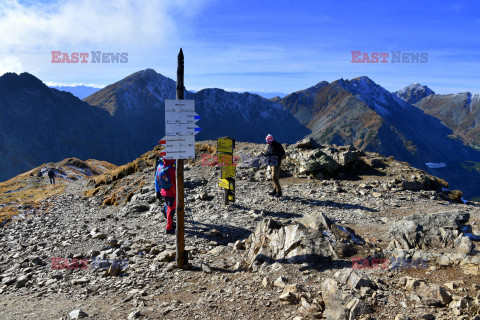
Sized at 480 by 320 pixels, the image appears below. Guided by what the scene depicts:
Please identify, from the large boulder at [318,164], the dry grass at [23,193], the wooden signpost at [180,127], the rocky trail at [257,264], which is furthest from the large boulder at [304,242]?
the dry grass at [23,193]

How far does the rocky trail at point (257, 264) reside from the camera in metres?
5.79

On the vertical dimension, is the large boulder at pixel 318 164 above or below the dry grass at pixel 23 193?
above

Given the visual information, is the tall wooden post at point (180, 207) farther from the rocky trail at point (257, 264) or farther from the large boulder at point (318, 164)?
the large boulder at point (318, 164)

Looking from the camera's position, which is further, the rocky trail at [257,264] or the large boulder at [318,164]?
the large boulder at [318,164]

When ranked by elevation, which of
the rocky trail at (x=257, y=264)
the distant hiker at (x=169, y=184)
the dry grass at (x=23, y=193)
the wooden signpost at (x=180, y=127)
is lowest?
the dry grass at (x=23, y=193)

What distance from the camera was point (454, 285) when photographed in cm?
574

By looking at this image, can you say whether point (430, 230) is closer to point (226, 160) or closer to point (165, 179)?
point (226, 160)

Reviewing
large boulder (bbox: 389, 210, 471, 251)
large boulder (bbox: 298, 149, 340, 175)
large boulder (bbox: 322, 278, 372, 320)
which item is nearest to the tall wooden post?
large boulder (bbox: 322, 278, 372, 320)

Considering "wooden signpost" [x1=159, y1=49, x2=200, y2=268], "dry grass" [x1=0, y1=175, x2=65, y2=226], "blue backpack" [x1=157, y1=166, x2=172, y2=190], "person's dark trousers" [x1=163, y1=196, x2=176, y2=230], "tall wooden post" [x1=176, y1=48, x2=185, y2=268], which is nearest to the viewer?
"wooden signpost" [x1=159, y1=49, x2=200, y2=268]

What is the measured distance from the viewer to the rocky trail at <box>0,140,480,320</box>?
5793mm

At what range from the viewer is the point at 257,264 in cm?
791

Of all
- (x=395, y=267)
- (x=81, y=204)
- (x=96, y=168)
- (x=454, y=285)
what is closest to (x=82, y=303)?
(x=395, y=267)

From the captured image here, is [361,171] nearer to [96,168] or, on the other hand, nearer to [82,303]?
[82,303]

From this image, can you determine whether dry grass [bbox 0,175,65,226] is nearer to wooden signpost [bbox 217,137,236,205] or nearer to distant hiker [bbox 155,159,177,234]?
distant hiker [bbox 155,159,177,234]
